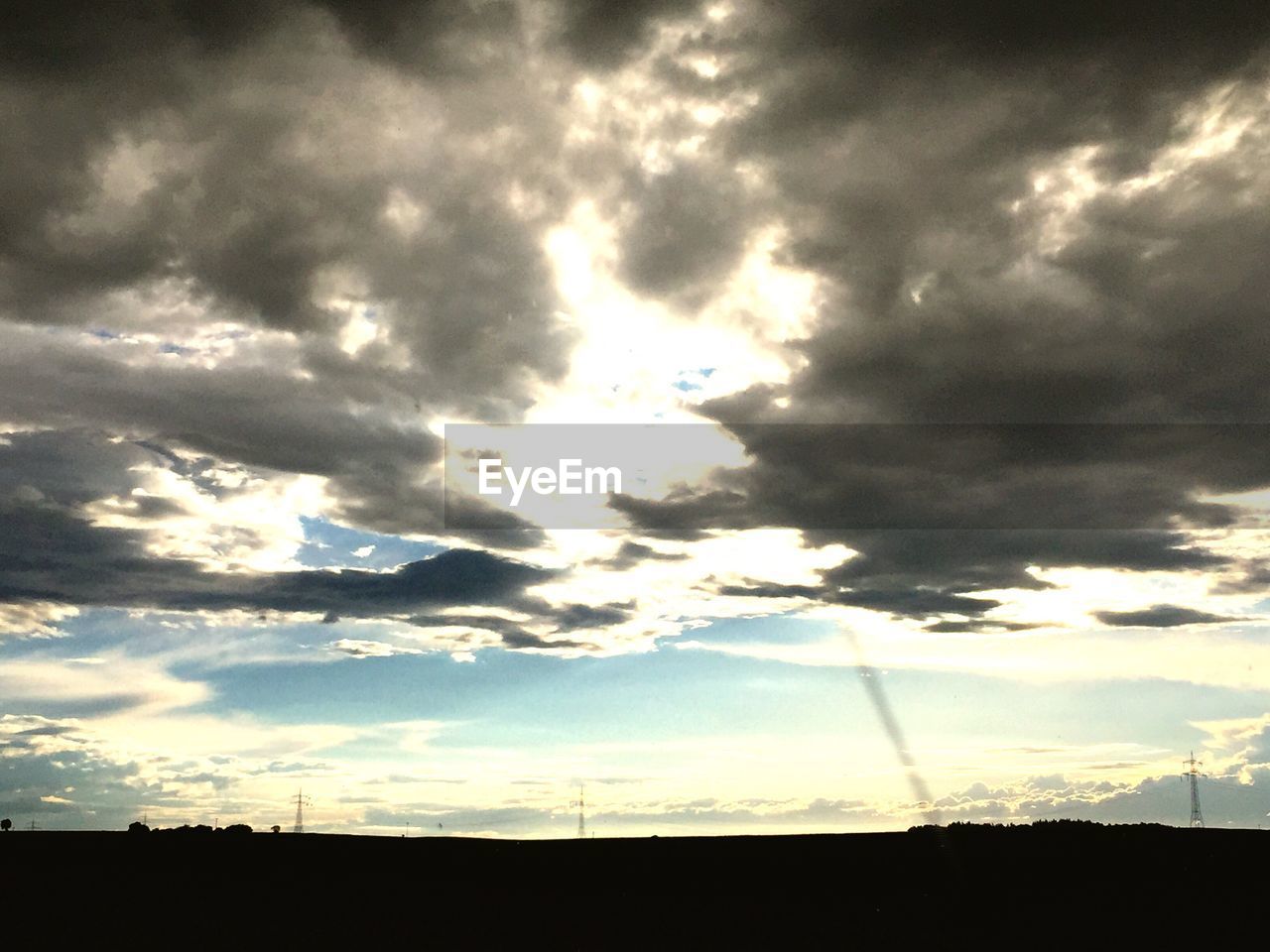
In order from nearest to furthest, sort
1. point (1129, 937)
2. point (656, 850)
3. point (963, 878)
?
point (1129, 937), point (963, 878), point (656, 850)

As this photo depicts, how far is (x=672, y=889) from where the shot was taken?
94.9m

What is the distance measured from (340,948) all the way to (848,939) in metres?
27.4

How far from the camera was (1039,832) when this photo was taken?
131500 mm

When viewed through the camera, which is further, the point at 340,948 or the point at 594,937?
the point at 594,937

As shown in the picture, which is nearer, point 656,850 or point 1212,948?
point 1212,948

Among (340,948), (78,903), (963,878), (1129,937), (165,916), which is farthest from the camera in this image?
(963,878)

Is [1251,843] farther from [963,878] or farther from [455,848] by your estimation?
[455,848]

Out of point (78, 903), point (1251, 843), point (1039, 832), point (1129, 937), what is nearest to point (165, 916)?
point (78, 903)

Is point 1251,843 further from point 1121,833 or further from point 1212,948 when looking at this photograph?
point 1212,948

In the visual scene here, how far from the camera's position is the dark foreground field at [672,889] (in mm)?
70625

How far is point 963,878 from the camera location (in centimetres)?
9538

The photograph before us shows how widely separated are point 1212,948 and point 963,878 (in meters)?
32.9

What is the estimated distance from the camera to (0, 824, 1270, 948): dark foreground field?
7062cm

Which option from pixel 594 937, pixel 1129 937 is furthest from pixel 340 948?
pixel 1129 937
